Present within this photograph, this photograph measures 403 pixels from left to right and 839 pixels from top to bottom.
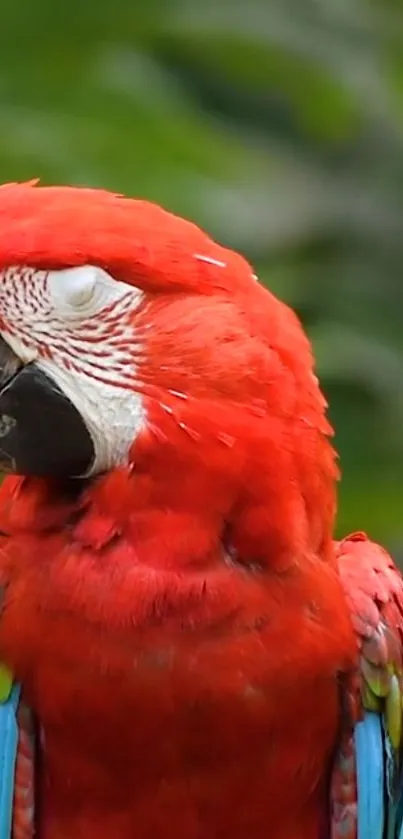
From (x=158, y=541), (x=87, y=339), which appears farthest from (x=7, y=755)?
(x=87, y=339)

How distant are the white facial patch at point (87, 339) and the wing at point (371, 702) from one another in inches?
9.7

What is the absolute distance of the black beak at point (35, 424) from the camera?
1023mm

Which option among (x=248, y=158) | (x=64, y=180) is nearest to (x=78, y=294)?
(x=64, y=180)

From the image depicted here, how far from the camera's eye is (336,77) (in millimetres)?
1580

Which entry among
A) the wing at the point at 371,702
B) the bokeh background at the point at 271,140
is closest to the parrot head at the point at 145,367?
the wing at the point at 371,702

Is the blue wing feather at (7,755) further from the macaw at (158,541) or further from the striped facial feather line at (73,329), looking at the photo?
the striped facial feather line at (73,329)

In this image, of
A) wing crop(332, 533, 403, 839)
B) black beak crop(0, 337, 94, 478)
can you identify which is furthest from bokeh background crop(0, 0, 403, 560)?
black beak crop(0, 337, 94, 478)

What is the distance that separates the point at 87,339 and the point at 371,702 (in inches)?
14.2

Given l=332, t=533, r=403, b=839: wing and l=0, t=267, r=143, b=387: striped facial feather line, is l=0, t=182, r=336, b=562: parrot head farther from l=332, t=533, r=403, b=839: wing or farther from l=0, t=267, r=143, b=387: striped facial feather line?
l=332, t=533, r=403, b=839: wing

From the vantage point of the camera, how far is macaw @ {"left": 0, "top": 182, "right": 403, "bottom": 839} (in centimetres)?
102

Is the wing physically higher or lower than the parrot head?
lower

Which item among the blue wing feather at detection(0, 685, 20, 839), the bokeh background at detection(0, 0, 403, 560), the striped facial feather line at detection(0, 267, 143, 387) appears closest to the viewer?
the striped facial feather line at detection(0, 267, 143, 387)

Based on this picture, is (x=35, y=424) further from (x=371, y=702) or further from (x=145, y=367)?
(x=371, y=702)

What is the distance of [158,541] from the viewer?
105 centimetres
